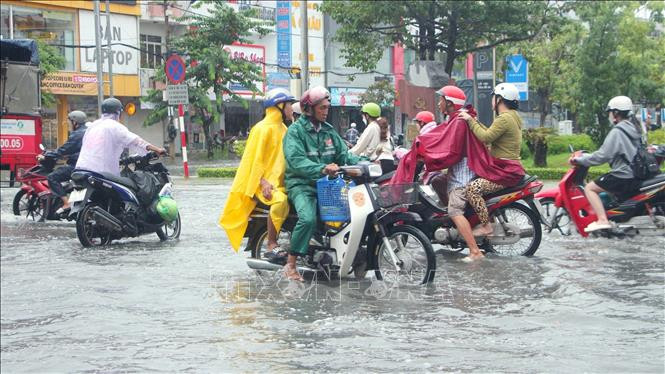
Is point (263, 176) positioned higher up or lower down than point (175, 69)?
lower down

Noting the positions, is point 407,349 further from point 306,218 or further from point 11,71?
point 11,71

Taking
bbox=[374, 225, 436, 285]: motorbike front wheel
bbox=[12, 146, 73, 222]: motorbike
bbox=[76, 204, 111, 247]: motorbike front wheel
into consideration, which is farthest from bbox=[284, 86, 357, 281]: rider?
bbox=[12, 146, 73, 222]: motorbike

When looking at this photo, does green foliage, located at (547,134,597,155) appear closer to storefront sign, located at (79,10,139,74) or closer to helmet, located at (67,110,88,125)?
storefront sign, located at (79,10,139,74)

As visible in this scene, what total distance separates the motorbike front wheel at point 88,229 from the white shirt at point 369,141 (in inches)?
136

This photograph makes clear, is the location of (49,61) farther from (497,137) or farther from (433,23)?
(497,137)

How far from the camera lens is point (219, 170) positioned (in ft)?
83.3

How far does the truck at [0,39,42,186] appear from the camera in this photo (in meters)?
15.7

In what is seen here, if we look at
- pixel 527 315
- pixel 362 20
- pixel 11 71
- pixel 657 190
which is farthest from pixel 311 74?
pixel 527 315

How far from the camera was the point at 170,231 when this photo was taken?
37.3 ft

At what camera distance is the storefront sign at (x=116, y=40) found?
39938mm

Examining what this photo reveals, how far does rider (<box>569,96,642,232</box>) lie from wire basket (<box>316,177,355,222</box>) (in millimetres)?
3848

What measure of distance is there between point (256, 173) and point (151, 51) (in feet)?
124

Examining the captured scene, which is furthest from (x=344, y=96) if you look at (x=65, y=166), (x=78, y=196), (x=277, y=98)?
(x=277, y=98)

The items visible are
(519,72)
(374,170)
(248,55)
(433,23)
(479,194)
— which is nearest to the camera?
(374,170)
